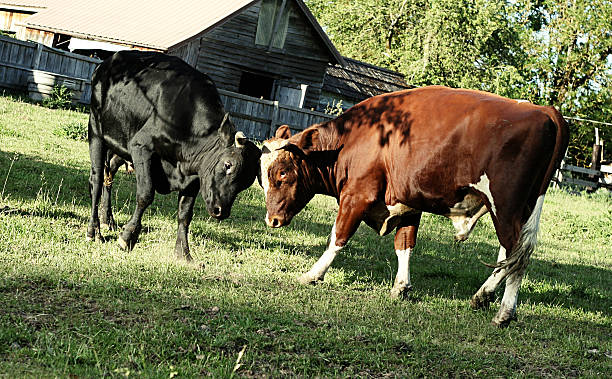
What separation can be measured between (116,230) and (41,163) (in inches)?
149

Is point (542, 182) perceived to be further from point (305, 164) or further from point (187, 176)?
point (187, 176)

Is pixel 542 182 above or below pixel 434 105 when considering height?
below

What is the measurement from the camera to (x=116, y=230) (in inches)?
340

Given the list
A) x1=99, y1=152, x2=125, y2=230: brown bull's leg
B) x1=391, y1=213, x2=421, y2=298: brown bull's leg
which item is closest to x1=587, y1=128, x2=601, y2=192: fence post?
x1=391, y1=213, x2=421, y2=298: brown bull's leg

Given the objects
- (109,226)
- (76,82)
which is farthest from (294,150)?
(76,82)

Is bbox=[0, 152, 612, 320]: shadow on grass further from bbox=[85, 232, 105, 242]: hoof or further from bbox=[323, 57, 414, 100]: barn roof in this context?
bbox=[323, 57, 414, 100]: barn roof

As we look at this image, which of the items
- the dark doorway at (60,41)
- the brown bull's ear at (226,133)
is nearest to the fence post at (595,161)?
the dark doorway at (60,41)

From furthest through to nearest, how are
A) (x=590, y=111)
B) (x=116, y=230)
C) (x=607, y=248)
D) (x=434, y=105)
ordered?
(x=590, y=111) < (x=607, y=248) < (x=116, y=230) < (x=434, y=105)

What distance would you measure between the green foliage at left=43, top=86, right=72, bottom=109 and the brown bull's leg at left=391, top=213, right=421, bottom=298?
46.3 feet

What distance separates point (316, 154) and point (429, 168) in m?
1.40

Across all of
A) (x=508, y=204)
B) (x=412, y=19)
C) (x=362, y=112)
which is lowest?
(x=508, y=204)

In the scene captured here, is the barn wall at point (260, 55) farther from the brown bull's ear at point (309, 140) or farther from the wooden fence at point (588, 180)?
the brown bull's ear at point (309, 140)

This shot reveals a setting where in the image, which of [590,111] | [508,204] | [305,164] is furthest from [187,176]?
[590,111]

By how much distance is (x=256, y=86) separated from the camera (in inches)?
1316
